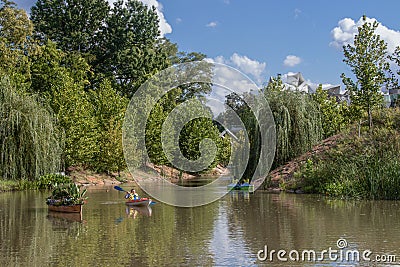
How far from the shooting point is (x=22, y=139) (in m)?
27.5

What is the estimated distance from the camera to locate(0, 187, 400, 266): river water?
32.6 feet

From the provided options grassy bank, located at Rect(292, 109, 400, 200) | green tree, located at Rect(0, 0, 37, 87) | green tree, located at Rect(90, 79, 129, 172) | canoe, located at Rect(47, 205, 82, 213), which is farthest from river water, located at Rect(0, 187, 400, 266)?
green tree, located at Rect(90, 79, 129, 172)

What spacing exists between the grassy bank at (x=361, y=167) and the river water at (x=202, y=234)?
126 centimetres

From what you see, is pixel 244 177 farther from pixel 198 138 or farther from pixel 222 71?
pixel 198 138

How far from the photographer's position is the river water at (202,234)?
9945 mm

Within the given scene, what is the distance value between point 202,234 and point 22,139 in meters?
17.5

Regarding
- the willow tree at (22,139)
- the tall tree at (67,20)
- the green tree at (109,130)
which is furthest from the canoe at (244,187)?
the tall tree at (67,20)

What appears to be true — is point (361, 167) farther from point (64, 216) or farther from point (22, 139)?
point (22, 139)

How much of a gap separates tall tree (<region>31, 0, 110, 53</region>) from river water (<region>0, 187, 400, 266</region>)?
113ft

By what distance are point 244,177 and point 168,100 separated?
22.9m

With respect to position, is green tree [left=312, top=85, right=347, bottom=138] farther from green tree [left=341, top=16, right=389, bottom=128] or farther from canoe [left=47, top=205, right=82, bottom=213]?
canoe [left=47, top=205, right=82, bottom=213]

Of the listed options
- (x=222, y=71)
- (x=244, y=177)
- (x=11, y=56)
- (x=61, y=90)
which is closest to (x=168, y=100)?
(x=61, y=90)

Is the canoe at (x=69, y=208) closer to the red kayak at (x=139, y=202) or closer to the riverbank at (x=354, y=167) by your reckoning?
the red kayak at (x=139, y=202)

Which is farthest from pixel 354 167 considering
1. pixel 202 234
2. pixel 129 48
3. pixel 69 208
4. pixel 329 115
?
pixel 129 48
